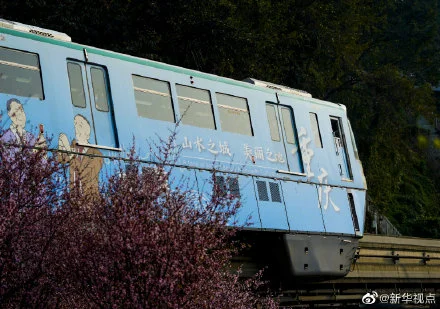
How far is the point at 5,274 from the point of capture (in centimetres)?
1252

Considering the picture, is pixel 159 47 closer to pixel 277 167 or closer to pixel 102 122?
pixel 277 167

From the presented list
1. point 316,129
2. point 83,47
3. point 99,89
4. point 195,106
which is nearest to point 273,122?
point 316,129

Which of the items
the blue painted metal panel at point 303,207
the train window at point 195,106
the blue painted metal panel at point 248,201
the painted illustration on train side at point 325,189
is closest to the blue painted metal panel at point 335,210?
the painted illustration on train side at point 325,189

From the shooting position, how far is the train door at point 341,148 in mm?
23156

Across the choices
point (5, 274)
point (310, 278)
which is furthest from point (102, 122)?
point (310, 278)

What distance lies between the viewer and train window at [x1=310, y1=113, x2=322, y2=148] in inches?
883

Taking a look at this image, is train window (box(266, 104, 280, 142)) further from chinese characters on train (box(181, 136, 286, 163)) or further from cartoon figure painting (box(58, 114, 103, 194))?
cartoon figure painting (box(58, 114, 103, 194))

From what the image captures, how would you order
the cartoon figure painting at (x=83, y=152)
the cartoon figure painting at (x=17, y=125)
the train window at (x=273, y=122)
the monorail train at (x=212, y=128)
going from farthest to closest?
the train window at (x=273, y=122)
the monorail train at (x=212, y=128)
the cartoon figure painting at (x=83, y=152)
the cartoon figure painting at (x=17, y=125)

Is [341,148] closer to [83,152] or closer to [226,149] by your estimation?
[226,149]

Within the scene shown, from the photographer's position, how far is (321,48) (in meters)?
39.3

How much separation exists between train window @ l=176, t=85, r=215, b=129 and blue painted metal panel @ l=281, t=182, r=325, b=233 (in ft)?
7.66

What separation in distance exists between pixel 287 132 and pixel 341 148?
88.6 inches

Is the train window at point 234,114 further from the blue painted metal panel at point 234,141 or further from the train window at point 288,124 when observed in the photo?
the train window at point 288,124

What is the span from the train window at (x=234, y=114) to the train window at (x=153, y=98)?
150cm
